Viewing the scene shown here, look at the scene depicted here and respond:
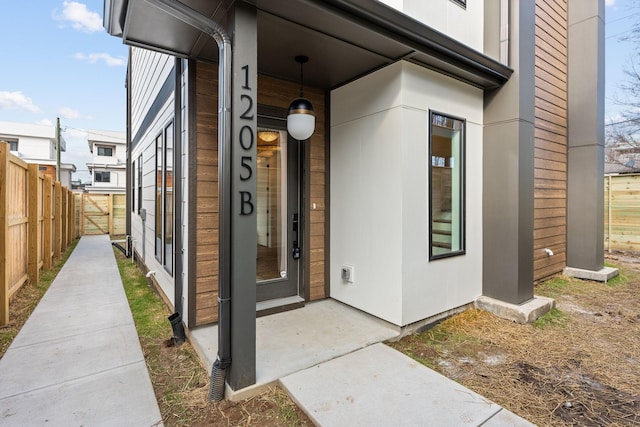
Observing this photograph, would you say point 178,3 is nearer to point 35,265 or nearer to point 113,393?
point 113,393

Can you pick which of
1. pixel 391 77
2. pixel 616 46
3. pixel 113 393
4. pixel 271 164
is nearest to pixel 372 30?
pixel 391 77

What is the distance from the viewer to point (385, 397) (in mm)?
2053

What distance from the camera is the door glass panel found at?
360 centimetres

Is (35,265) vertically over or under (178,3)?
under

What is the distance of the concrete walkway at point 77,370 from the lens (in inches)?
77.7

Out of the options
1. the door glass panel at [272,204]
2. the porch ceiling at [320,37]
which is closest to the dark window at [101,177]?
the door glass panel at [272,204]

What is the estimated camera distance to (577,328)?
3344 millimetres

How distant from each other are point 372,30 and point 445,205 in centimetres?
201

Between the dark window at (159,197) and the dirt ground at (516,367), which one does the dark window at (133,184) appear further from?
the dirt ground at (516,367)

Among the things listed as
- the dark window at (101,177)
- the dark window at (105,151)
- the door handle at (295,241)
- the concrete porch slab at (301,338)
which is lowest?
the concrete porch slab at (301,338)

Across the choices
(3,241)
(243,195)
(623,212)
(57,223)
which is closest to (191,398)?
(243,195)

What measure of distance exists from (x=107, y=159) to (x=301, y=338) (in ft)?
90.6

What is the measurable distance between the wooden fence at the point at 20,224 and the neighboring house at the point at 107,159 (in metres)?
19.9

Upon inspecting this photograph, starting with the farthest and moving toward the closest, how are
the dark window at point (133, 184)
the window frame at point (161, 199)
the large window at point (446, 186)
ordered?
the dark window at point (133, 184), the window frame at point (161, 199), the large window at point (446, 186)
